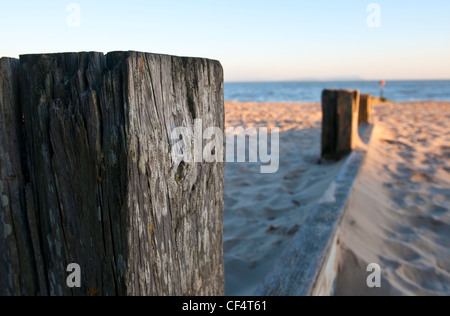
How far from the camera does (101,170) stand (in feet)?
2.60

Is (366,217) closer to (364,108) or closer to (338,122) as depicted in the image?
(338,122)

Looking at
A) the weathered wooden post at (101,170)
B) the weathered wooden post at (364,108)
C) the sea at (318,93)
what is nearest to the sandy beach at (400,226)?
the weathered wooden post at (101,170)

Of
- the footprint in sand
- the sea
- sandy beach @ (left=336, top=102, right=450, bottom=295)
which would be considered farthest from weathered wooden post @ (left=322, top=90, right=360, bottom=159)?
the sea

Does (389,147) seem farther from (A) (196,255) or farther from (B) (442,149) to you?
(A) (196,255)

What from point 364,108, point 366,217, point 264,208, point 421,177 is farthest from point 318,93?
point 366,217

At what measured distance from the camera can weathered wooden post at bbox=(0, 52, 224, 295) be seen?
30.4 inches

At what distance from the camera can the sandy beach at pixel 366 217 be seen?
6.85 ft

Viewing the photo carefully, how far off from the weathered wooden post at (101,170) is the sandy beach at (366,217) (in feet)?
4.00

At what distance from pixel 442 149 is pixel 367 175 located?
205cm

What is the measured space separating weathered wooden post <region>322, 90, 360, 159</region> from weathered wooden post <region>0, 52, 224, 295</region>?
156 inches

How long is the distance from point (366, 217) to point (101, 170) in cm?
245

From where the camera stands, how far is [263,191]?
12.0ft
